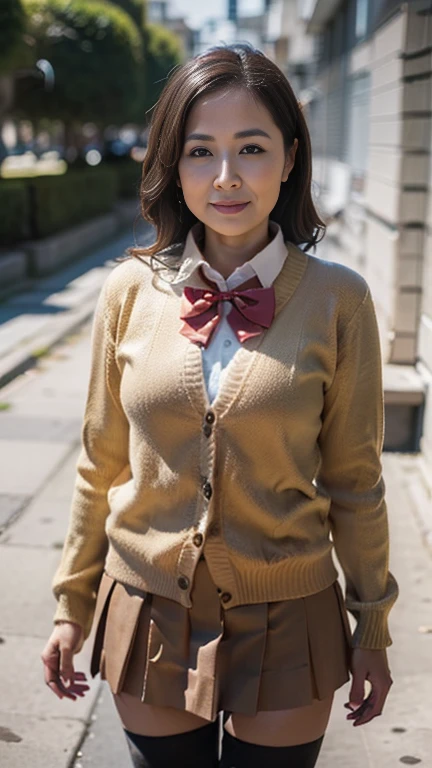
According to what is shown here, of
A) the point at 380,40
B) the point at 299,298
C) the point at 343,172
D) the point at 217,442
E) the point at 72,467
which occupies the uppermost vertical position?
the point at 380,40

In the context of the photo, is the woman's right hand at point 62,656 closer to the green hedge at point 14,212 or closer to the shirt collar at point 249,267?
the shirt collar at point 249,267

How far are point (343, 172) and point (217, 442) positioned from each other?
12.4 meters

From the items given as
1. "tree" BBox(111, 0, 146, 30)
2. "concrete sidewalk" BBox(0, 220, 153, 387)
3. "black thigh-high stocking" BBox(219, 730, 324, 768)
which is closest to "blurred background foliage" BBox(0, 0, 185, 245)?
"concrete sidewalk" BBox(0, 220, 153, 387)

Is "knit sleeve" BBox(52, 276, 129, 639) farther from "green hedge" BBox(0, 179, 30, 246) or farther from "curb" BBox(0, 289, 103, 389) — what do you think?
"green hedge" BBox(0, 179, 30, 246)

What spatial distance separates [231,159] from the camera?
1.88 meters

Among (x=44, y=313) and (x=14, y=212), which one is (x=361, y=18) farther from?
(x=14, y=212)

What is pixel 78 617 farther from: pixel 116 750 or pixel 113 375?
pixel 116 750

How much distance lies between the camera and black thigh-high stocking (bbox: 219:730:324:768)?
1891 millimetres

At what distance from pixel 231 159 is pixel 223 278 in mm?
245

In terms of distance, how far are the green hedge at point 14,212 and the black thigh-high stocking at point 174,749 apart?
41.3 feet

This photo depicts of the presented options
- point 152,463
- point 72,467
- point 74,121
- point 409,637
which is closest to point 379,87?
point 72,467

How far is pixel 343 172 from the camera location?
1379 centimetres

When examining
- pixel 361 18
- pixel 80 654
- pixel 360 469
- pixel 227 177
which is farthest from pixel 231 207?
pixel 361 18

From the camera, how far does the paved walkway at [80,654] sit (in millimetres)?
3225
